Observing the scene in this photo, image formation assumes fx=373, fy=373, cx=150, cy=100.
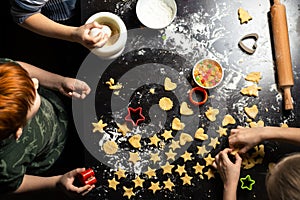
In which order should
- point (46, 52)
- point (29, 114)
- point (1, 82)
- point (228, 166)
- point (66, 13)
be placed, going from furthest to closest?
1. point (46, 52)
2. point (66, 13)
3. point (228, 166)
4. point (29, 114)
5. point (1, 82)

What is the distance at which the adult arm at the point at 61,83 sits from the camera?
3.87 ft

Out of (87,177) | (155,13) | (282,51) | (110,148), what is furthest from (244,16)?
(87,177)

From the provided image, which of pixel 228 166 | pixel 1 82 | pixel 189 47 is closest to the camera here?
pixel 1 82

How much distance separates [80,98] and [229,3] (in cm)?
57

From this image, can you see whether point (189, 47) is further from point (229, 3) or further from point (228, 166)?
point (228, 166)

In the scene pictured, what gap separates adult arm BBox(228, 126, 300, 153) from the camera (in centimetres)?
111

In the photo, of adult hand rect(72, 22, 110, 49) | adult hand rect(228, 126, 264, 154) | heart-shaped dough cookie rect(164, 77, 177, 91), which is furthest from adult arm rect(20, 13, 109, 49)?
adult hand rect(228, 126, 264, 154)

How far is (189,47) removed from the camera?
1195mm

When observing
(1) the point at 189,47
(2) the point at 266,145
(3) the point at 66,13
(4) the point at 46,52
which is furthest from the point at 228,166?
(4) the point at 46,52

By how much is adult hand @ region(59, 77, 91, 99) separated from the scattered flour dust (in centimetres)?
28

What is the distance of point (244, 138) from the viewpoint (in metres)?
1.12

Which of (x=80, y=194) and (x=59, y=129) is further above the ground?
(x=59, y=129)

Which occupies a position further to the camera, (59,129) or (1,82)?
(59,129)

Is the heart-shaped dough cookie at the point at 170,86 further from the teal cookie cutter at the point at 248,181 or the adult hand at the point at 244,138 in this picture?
the teal cookie cutter at the point at 248,181
